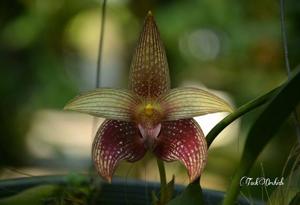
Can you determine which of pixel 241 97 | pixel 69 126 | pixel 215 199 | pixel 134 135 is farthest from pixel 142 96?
pixel 69 126

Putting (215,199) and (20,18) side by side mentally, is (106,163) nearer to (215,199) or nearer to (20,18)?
(215,199)

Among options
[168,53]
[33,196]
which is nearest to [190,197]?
[33,196]

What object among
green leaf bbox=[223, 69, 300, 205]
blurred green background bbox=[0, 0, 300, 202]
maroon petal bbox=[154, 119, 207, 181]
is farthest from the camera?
blurred green background bbox=[0, 0, 300, 202]

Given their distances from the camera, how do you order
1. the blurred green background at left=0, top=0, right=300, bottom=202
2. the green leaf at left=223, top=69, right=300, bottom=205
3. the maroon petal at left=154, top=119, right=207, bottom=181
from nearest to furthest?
the green leaf at left=223, top=69, right=300, bottom=205 < the maroon petal at left=154, top=119, right=207, bottom=181 < the blurred green background at left=0, top=0, right=300, bottom=202

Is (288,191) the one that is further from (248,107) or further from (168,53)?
(168,53)

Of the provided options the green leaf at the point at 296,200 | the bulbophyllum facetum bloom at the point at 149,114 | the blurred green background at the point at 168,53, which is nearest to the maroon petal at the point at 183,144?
the bulbophyllum facetum bloom at the point at 149,114

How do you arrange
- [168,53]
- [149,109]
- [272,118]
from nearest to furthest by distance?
[272,118]
[149,109]
[168,53]

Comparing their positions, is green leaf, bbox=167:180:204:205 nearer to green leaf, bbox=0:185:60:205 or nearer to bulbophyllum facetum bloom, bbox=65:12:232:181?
bulbophyllum facetum bloom, bbox=65:12:232:181

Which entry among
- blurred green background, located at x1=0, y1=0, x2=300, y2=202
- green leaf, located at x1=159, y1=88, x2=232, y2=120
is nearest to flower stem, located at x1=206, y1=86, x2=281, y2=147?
green leaf, located at x1=159, y1=88, x2=232, y2=120
